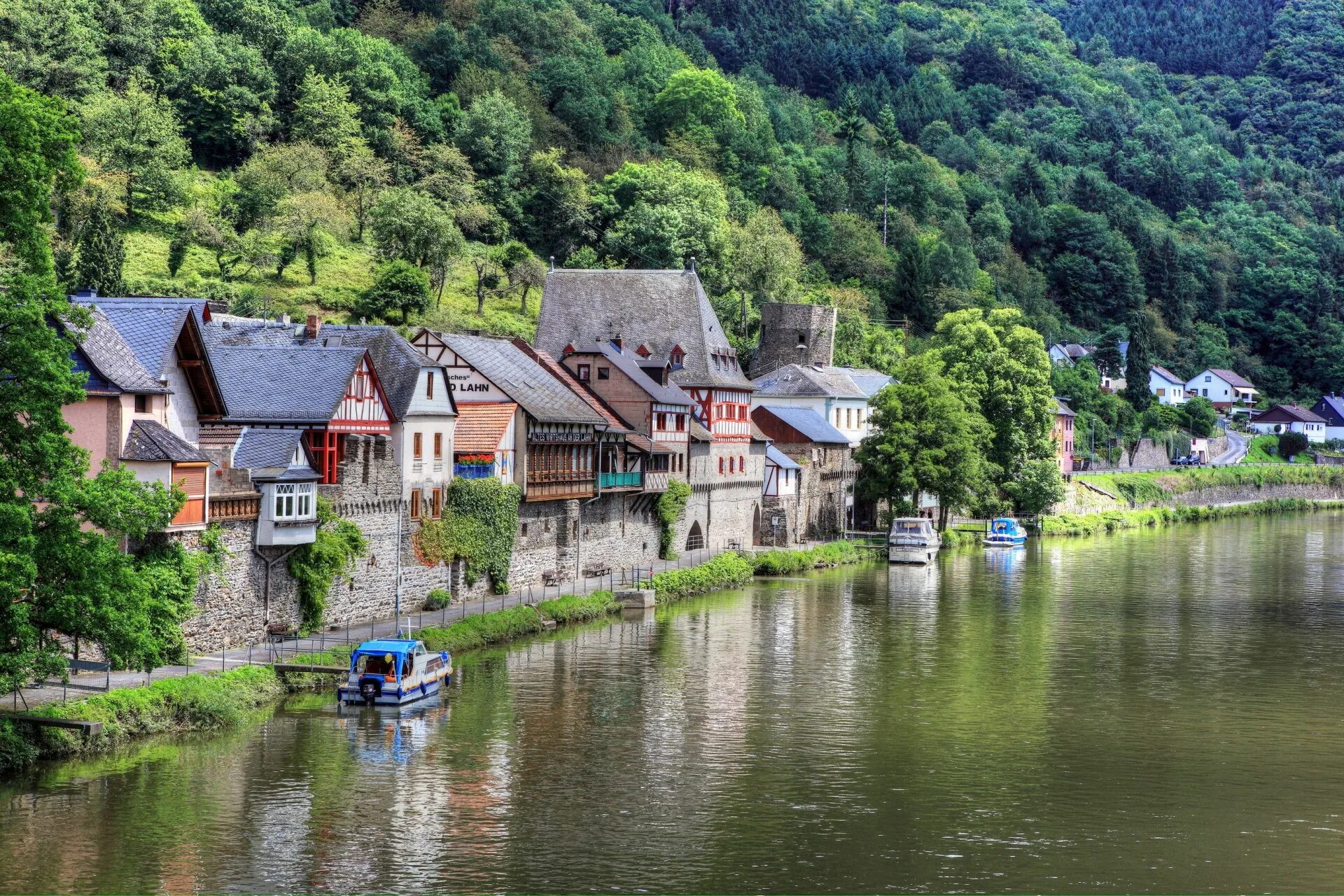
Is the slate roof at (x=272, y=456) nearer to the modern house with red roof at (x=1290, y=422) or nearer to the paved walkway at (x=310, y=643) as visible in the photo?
the paved walkway at (x=310, y=643)

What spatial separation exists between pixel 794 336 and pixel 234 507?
61749 millimetres

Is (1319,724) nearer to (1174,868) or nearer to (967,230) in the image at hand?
(1174,868)

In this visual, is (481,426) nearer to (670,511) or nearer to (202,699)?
(670,511)

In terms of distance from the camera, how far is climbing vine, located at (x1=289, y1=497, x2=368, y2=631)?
44.5m

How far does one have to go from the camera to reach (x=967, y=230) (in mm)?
184125

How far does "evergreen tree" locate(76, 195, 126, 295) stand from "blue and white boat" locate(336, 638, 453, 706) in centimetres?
3475

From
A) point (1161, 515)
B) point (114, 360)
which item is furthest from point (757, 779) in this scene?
point (1161, 515)

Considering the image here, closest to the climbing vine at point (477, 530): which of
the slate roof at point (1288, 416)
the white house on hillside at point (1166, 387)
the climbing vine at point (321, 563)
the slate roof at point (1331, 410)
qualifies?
the climbing vine at point (321, 563)

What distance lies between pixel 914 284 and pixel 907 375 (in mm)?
66614

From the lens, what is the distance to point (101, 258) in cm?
7362

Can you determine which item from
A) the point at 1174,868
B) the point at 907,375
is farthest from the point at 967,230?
the point at 1174,868

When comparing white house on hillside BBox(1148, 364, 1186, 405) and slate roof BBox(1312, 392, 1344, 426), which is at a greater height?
white house on hillside BBox(1148, 364, 1186, 405)

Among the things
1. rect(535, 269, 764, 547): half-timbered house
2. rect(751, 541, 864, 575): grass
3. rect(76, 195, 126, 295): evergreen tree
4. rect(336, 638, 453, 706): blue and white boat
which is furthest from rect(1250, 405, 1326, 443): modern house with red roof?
rect(336, 638, 453, 706): blue and white boat

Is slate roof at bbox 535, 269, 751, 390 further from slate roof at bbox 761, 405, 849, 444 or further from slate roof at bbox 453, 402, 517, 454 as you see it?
slate roof at bbox 453, 402, 517, 454
